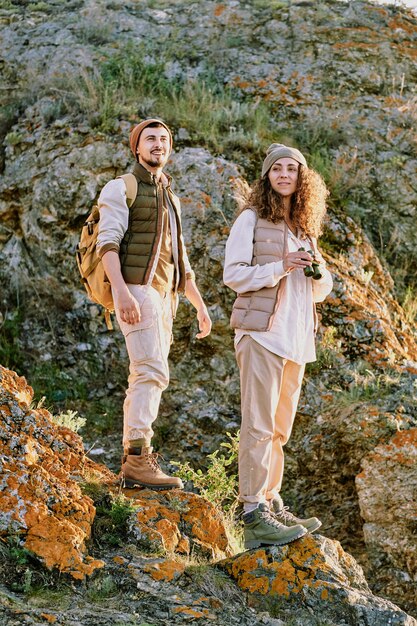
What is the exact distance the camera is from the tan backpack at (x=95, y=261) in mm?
4727

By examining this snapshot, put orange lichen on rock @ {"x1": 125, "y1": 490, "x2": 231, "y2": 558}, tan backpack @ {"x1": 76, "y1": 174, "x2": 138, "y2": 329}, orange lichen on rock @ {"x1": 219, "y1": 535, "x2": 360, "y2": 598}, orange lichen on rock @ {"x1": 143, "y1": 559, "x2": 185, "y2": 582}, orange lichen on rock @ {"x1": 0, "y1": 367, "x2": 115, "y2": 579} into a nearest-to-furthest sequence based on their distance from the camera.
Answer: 1. orange lichen on rock @ {"x1": 0, "y1": 367, "x2": 115, "y2": 579}
2. orange lichen on rock @ {"x1": 143, "y1": 559, "x2": 185, "y2": 582}
3. orange lichen on rock @ {"x1": 219, "y1": 535, "x2": 360, "y2": 598}
4. orange lichen on rock @ {"x1": 125, "y1": 490, "x2": 231, "y2": 558}
5. tan backpack @ {"x1": 76, "y1": 174, "x2": 138, "y2": 329}

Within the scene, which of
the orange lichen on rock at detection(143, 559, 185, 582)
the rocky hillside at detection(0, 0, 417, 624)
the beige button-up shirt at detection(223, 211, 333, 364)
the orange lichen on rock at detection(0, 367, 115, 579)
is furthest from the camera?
the rocky hillside at detection(0, 0, 417, 624)

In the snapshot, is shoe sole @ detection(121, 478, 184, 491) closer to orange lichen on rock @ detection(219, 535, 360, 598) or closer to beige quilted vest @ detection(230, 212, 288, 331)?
orange lichen on rock @ detection(219, 535, 360, 598)

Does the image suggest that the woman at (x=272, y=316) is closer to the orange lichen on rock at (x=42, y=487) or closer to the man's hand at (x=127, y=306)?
the man's hand at (x=127, y=306)

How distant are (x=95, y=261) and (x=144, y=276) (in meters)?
0.31

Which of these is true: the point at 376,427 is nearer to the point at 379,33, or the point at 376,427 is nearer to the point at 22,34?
the point at 379,33

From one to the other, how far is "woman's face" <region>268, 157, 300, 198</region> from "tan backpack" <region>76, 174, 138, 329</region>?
0.81m

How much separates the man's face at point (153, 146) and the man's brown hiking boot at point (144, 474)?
5.51ft

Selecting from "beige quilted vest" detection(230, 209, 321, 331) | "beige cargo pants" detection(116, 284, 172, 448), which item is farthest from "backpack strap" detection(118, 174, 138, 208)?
"beige quilted vest" detection(230, 209, 321, 331)

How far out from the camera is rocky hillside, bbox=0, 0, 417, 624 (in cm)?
640

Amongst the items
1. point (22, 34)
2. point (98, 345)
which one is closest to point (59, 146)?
point (98, 345)

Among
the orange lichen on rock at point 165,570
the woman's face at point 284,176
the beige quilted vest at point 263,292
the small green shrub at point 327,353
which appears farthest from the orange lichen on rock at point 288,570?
the small green shrub at point 327,353

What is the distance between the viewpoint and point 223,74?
32.2 feet

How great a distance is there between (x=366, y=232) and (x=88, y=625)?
5.87m
